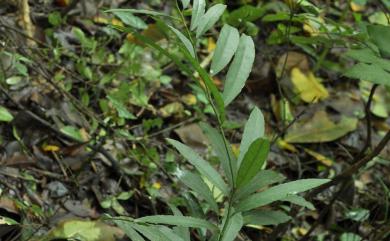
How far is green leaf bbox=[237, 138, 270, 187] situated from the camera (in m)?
0.84

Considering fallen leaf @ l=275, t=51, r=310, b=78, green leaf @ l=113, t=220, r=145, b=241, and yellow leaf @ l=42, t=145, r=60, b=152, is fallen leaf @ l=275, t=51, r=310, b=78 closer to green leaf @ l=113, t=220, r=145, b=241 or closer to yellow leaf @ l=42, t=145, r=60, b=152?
yellow leaf @ l=42, t=145, r=60, b=152

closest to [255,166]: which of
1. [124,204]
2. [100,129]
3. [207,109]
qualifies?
[124,204]

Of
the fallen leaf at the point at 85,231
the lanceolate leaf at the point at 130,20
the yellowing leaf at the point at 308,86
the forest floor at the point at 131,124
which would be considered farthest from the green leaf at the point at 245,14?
the yellowing leaf at the point at 308,86

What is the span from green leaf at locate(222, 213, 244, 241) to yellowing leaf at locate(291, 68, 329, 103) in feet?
5.20

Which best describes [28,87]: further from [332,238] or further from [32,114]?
[332,238]

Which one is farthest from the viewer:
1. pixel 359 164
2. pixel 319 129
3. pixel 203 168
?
pixel 319 129

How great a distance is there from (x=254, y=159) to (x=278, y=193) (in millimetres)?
108

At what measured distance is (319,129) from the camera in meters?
2.39

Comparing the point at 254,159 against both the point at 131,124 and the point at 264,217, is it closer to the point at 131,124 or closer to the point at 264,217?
the point at 264,217

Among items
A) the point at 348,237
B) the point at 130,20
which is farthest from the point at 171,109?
the point at 348,237

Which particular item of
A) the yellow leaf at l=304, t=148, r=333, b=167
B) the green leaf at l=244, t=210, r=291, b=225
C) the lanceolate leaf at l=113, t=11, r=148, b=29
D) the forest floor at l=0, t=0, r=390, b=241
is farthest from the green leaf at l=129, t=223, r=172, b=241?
the yellow leaf at l=304, t=148, r=333, b=167

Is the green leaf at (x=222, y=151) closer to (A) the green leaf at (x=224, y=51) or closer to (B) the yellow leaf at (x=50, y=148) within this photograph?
(A) the green leaf at (x=224, y=51)

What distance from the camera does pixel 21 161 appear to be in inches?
67.1

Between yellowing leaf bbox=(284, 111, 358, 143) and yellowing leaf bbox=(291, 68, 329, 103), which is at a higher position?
yellowing leaf bbox=(291, 68, 329, 103)
